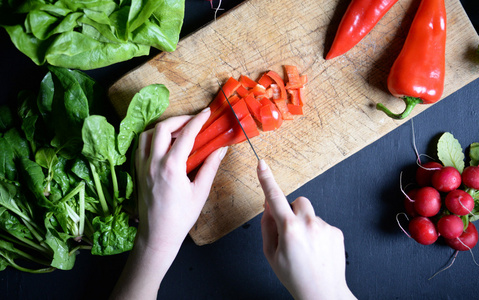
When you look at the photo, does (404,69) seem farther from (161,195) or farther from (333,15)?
(161,195)

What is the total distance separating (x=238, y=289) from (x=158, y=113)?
1188 millimetres

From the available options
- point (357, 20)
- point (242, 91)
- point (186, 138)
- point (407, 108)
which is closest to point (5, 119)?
point (186, 138)

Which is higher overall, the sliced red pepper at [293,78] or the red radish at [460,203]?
the sliced red pepper at [293,78]

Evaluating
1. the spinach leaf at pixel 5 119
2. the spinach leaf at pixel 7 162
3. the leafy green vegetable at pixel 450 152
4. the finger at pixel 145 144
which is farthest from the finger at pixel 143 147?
the leafy green vegetable at pixel 450 152

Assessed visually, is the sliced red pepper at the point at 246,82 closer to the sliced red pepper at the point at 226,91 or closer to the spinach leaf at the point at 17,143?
the sliced red pepper at the point at 226,91

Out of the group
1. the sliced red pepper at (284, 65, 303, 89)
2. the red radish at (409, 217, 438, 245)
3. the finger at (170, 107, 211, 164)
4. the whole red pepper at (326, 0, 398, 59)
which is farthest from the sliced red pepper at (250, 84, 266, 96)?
the red radish at (409, 217, 438, 245)

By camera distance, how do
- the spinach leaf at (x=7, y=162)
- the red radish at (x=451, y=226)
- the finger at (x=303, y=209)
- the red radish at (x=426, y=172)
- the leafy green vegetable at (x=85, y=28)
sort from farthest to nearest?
1. the red radish at (x=426, y=172)
2. the red radish at (x=451, y=226)
3. the spinach leaf at (x=7, y=162)
4. the finger at (x=303, y=209)
5. the leafy green vegetable at (x=85, y=28)

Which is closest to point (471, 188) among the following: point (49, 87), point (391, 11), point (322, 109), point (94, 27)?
point (322, 109)

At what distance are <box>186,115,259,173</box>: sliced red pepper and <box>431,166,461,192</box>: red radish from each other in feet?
3.56

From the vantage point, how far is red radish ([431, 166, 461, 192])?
1.99 meters

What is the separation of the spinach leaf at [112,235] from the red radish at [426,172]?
169cm

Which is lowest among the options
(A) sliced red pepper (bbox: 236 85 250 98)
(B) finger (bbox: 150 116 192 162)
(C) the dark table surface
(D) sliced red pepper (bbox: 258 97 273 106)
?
(C) the dark table surface

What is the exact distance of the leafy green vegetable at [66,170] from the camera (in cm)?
171

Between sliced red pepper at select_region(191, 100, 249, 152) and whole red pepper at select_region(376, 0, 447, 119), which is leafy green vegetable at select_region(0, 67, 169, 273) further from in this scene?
whole red pepper at select_region(376, 0, 447, 119)
